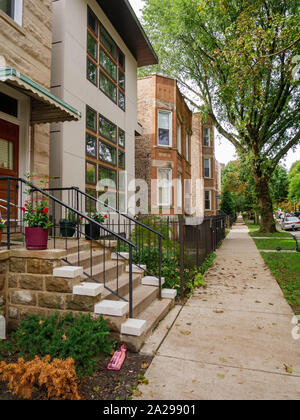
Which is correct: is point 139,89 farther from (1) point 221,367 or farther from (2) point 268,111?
(1) point 221,367

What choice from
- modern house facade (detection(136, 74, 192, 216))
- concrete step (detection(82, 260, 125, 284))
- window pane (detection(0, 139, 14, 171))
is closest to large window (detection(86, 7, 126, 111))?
window pane (detection(0, 139, 14, 171))

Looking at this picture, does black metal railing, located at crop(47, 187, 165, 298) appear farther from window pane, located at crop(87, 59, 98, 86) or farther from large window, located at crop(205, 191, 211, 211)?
large window, located at crop(205, 191, 211, 211)

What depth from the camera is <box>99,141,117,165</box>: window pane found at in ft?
29.3

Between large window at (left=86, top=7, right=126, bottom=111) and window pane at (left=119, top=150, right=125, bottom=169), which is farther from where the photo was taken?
window pane at (left=119, top=150, right=125, bottom=169)

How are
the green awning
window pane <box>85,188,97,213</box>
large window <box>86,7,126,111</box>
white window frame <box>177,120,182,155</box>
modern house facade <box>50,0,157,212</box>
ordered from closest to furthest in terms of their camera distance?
the green awning → modern house facade <box>50,0,157,212</box> → window pane <box>85,188,97,213</box> → large window <box>86,7,126,111</box> → white window frame <box>177,120,182,155</box>

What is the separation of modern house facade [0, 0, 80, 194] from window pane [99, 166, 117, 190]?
8.92ft

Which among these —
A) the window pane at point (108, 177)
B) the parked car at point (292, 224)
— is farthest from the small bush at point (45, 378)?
the parked car at point (292, 224)

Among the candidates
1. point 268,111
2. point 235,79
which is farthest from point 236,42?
point 268,111

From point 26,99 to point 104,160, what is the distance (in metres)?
3.50

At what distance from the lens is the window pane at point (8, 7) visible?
5.36 m

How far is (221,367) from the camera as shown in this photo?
306 cm

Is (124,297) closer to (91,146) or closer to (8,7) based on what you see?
(91,146)

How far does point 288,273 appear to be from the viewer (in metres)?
7.26

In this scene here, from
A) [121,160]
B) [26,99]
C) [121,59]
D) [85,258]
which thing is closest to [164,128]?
[121,59]
